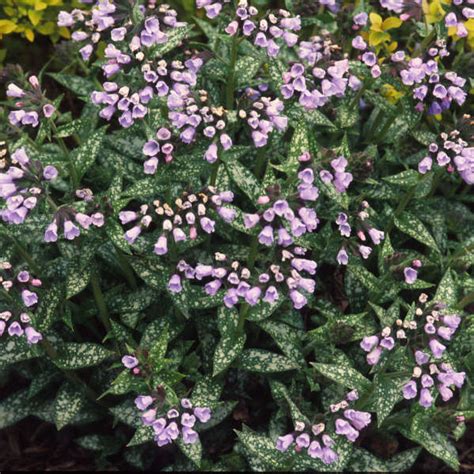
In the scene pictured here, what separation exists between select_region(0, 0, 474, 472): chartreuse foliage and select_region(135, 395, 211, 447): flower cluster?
0.4 inches

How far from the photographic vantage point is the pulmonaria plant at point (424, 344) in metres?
3.45

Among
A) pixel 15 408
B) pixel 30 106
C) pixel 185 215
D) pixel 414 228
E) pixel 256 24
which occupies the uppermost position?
pixel 256 24

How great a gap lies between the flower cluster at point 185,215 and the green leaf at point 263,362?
100 centimetres

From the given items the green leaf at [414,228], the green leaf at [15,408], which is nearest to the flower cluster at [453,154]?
the green leaf at [414,228]

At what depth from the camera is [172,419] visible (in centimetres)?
351

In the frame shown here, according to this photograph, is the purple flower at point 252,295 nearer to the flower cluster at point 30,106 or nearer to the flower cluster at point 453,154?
the flower cluster at point 453,154

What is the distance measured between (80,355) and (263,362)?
1098 millimetres

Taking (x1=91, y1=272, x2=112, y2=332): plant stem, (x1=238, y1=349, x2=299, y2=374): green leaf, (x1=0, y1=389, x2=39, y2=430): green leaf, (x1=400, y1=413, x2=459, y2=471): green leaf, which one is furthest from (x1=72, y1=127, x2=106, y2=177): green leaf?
(x1=400, y1=413, x2=459, y2=471): green leaf

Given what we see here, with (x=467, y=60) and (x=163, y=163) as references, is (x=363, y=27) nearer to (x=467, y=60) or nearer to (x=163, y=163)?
(x=467, y=60)

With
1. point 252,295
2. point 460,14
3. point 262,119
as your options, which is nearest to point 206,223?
point 252,295

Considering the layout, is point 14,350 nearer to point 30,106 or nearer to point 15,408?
point 15,408

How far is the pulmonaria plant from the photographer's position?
3.45 metres

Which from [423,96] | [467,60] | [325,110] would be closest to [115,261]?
[325,110]

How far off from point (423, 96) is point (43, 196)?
2.25 meters
